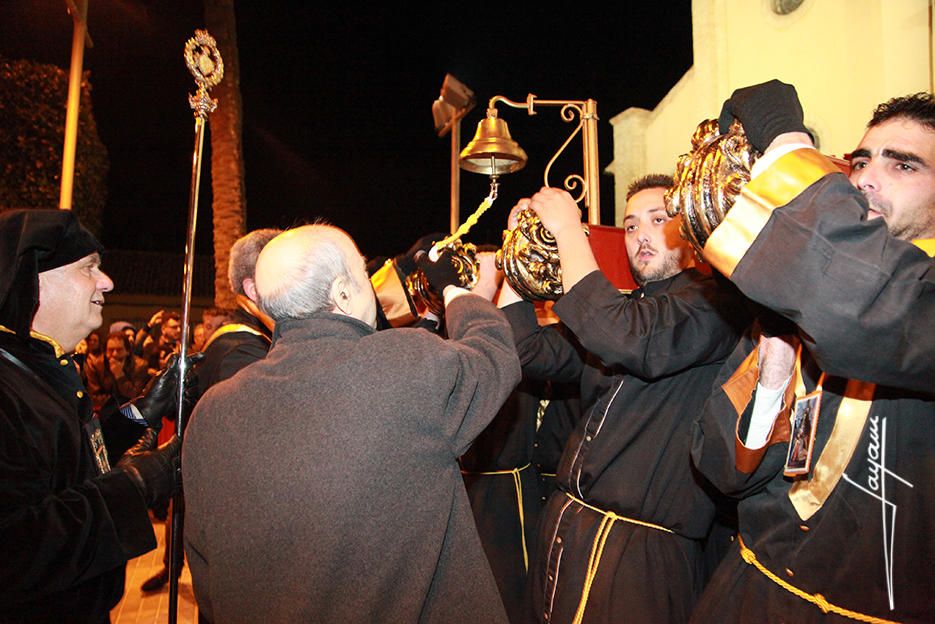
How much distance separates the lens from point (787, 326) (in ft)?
5.79

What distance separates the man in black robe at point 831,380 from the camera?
1.29 m

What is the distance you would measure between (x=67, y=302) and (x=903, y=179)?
2885 millimetres

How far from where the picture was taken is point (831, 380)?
66.2 inches

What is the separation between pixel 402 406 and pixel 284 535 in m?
0.48

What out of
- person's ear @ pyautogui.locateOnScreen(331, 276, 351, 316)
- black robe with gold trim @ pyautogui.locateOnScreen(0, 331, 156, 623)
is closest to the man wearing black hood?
black robe with gold trim @ pyautogui.locateOnScreen(0, 331, 156, 623)

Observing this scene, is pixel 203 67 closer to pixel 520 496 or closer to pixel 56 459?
pixel 56 459

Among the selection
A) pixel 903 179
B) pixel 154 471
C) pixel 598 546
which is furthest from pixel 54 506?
pixel 903 179

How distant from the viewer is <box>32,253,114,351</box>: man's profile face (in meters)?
2.60

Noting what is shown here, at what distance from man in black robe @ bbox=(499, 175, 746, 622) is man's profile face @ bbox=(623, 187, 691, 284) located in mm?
47

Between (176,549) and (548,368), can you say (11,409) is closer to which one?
(176,549)

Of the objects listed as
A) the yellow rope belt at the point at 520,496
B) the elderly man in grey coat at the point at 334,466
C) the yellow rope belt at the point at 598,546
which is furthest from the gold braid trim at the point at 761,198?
the yellow rope belt at the point at 520,496

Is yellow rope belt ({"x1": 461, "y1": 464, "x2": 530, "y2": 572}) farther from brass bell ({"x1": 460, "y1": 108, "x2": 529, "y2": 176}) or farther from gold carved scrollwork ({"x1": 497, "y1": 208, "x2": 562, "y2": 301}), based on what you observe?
brass bell ({"x1": 460, "y1": 108, "x2": 529, "y2": 176})

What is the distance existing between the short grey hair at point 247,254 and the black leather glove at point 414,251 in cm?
72

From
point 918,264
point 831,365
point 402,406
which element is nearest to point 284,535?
point 402,406
